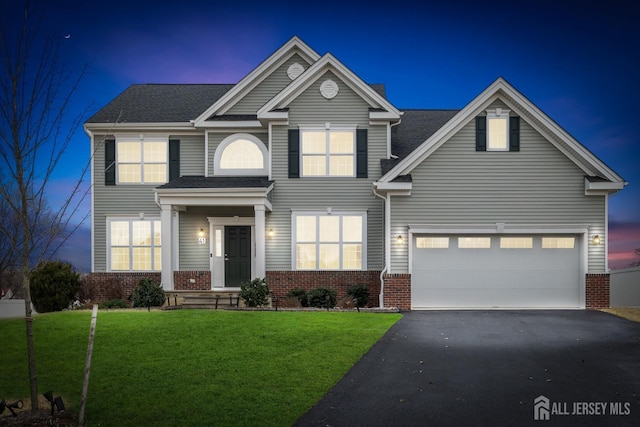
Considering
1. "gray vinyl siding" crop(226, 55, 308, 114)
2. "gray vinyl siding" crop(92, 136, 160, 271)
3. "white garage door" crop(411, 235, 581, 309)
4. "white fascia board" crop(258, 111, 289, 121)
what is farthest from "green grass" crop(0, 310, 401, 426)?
"gray vinyl siding" crop(226, 55, 308, 114)

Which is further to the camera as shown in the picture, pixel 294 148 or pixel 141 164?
pixel 141 164

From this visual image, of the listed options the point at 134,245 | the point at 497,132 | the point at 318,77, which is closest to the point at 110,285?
the point at 134,245

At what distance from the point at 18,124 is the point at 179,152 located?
1442 cm

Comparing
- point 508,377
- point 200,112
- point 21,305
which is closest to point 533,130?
point 508,377

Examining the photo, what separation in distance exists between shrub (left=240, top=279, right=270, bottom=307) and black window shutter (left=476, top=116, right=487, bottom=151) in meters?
8.59

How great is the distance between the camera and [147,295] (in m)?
17.5

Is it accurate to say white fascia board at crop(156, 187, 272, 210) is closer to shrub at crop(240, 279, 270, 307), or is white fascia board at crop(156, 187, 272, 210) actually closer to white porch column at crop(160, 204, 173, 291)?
white porch column at crop(160, 204, 173, 291)

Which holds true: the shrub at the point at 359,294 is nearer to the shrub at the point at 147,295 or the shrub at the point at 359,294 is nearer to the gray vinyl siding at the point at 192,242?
the gray vinyl siding at the point at 192,242

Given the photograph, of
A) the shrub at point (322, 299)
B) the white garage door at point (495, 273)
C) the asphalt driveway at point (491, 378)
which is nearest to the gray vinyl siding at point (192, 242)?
the shrub at point (322, 299)

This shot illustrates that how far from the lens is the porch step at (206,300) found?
1712 centimetres

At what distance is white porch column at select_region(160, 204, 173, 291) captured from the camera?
18547mm

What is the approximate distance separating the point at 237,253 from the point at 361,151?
6219mm

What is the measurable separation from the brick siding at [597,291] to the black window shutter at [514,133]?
4.86 m

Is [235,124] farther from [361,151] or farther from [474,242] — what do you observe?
[474,242]
